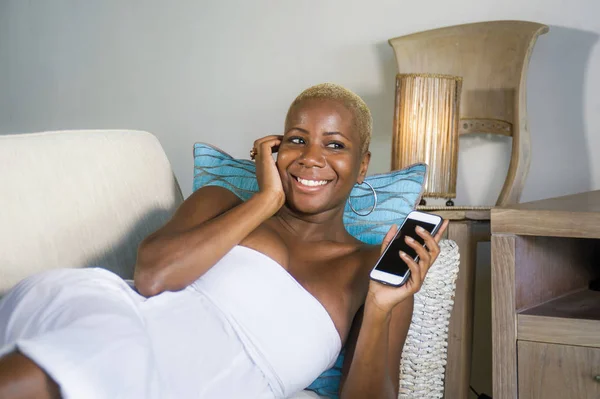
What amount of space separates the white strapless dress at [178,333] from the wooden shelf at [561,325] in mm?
422

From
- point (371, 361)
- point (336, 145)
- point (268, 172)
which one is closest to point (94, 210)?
point (268, 172)

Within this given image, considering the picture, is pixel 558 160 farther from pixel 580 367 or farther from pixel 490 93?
pixel 580 367

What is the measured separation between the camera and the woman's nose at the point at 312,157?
134cm

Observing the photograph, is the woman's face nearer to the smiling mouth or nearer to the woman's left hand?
the smiling mouth

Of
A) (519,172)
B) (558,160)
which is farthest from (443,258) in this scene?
(558,160)

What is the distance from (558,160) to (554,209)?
2.46ft

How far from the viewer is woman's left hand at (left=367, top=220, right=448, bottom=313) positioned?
1.22 meters

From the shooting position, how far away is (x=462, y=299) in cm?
184

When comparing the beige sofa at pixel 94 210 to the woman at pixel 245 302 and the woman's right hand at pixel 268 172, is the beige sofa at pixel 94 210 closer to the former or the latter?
the woman at pixel 245 302

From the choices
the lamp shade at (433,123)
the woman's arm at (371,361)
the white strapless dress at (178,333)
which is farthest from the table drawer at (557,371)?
the lamp shade at (433,123)

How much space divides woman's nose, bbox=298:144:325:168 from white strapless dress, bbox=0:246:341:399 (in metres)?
0.19

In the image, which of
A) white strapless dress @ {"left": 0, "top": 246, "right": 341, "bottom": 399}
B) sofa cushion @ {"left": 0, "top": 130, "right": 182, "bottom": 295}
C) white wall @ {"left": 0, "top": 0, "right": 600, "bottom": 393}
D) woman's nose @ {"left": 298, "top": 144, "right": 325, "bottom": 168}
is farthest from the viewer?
white wall @ {"left": 0, "top": 0, "right": 600, "bottom": 393}

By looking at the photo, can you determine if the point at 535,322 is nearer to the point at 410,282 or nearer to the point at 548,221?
the point at 548,221

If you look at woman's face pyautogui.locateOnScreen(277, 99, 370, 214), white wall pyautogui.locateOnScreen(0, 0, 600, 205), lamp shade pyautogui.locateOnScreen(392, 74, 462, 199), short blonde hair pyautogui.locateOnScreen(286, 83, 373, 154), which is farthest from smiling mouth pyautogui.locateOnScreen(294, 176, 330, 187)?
white wall pyautogui.locateOnScreen(0, 0, 600, 205)
